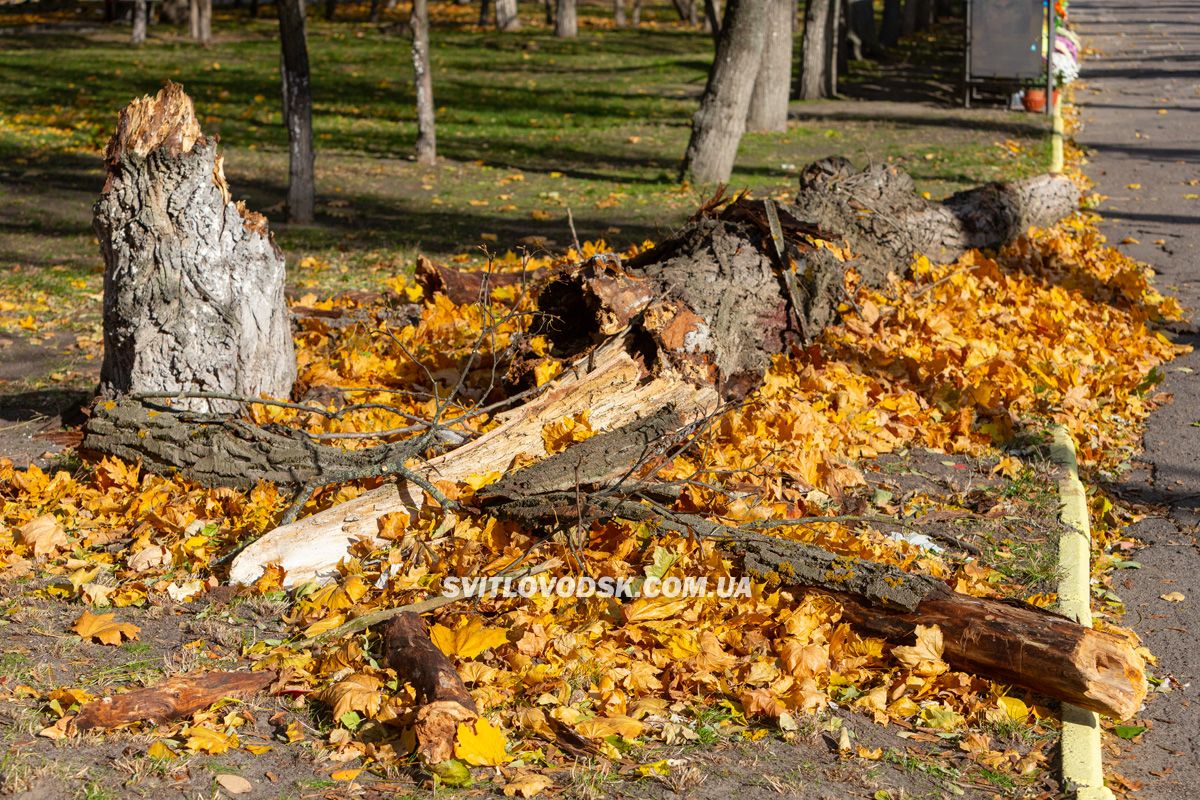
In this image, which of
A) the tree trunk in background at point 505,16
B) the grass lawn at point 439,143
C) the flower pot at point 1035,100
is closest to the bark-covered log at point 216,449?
the grass lawn at point 439,143

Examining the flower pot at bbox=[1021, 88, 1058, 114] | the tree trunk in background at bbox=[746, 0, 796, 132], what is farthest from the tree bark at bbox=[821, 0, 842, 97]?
the tree trunk in background at bbox=[746, 0, 796, 132]

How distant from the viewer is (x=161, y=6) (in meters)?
36.3

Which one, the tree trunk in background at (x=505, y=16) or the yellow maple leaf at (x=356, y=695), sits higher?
the tree trunk in background at (x=505, y=16)

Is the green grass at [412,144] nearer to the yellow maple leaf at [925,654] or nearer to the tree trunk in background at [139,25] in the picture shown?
the tree trunk in background at [139,25]

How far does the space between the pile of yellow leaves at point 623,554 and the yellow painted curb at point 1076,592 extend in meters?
0.14

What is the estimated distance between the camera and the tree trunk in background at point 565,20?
3097cm

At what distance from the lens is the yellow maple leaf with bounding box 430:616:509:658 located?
150 inches

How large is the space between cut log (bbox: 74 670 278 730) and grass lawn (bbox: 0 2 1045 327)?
5281 mm

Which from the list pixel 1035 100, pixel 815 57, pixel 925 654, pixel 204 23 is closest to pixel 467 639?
pixel 925 654

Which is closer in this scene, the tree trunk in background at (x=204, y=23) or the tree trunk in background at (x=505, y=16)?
the tree trunk in background at (x=204, y=23)

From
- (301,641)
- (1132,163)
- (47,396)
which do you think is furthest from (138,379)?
(1132,163)

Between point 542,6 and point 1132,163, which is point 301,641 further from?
point 542,6

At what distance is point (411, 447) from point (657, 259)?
2.23 meters

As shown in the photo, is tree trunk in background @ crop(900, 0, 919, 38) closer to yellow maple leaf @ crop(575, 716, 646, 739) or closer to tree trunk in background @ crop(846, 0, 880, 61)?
tree trunk in background @ crop(846, 0, 880, 61)
